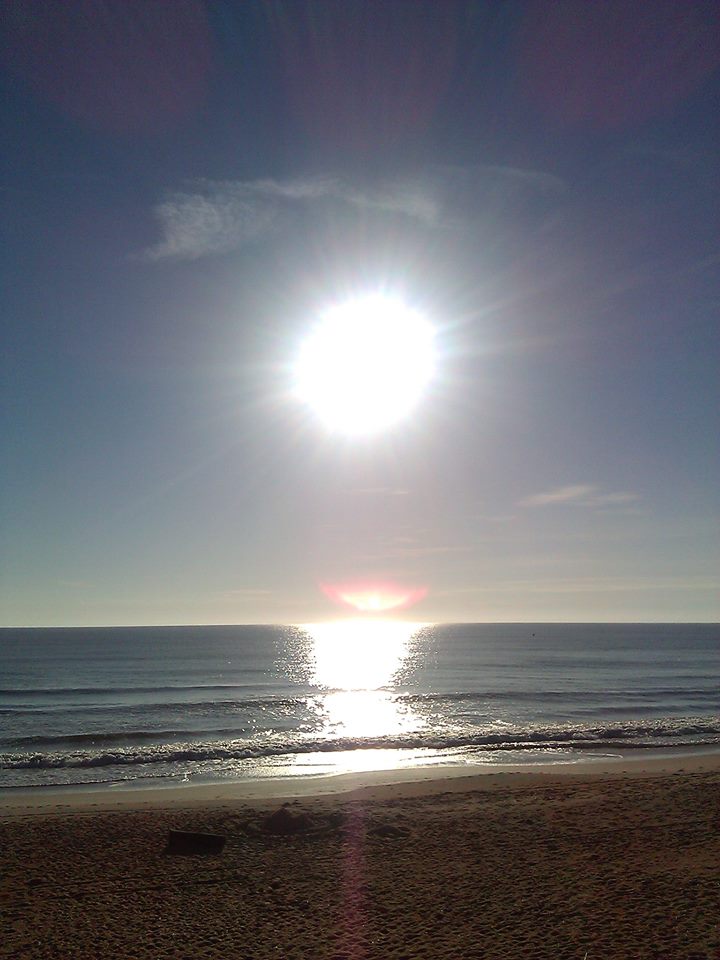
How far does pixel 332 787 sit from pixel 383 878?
33.7 feet

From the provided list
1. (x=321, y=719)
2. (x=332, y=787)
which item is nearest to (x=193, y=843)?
(x=332, y=787)

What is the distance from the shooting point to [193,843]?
14320mm

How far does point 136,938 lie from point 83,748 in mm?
23433

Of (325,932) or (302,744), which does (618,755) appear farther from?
(325,932)

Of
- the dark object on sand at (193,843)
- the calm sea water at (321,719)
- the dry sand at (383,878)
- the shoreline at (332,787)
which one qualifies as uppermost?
the calm sea water at (321,719)

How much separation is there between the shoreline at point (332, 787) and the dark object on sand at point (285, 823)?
3.07 metres

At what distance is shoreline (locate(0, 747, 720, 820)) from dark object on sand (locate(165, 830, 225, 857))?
480 centimetres

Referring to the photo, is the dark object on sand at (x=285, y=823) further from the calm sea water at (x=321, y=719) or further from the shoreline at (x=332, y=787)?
the calm sea water at (x=321, y=719)

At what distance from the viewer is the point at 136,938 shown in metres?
9.95

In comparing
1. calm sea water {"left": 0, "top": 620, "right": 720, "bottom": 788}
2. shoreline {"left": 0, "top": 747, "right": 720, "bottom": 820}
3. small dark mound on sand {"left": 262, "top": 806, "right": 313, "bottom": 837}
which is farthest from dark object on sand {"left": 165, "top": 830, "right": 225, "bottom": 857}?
calm sea water {"left": 0, "top": 620, "right": 720, "bottom": 788}

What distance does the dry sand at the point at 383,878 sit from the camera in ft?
31.1

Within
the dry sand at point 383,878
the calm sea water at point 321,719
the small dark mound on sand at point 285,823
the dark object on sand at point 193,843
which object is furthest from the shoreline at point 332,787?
the dark object on sand at point 193,843

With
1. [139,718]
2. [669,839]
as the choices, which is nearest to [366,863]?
[669,839]

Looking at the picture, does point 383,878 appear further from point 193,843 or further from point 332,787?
point 332,787
